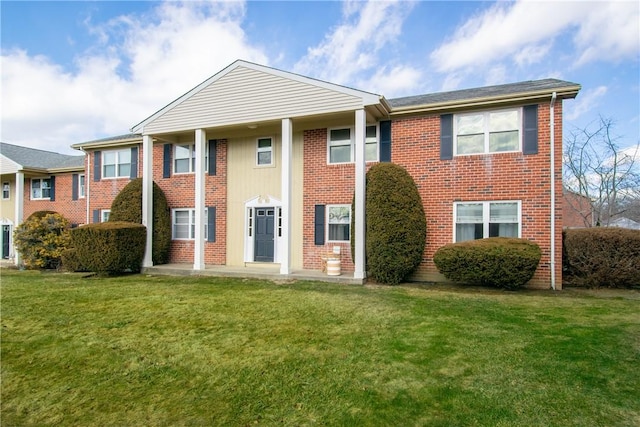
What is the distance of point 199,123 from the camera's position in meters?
12.0

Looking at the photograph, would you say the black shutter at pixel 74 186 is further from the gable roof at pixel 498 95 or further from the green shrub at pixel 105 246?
the gable roof at pixel 498 95

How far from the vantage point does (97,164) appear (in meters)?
15.5

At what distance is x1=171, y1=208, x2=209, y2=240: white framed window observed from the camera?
13.7 m

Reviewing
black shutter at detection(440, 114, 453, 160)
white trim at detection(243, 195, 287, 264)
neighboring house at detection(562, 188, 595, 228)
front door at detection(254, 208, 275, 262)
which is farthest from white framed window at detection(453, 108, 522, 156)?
neighboring house at detection(562, 188, 595, 228)

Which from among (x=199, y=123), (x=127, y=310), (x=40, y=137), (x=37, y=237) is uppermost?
(x=40, y=137)

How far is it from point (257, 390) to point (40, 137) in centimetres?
3352

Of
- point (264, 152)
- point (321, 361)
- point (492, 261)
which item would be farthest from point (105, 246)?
point (492, 261)

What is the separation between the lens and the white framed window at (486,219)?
965cm

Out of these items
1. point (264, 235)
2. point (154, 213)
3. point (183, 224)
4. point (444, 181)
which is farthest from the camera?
point (183, 224)

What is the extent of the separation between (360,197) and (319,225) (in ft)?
7.57

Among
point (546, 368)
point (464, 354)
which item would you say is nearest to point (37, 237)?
point (464, 354)

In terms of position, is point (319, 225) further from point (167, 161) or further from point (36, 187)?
point (36, 187)

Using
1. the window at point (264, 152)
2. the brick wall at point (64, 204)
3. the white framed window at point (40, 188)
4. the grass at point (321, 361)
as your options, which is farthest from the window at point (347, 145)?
the white framed window at point (40, 188)

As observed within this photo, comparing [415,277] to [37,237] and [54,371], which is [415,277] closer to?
[54,371]
